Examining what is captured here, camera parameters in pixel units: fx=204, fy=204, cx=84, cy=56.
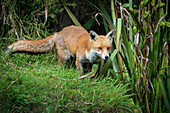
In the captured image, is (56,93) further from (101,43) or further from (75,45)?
(75,45)

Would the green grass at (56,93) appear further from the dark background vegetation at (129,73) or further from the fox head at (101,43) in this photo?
the fox head at (101,43)

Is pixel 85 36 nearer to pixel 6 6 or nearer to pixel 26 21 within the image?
pixel 26 21

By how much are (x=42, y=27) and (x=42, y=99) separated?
2.80m

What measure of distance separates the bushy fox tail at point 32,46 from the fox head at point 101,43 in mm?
1028

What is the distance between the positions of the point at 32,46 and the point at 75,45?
95 cm

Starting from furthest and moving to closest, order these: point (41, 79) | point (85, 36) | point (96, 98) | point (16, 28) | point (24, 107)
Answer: point (16, 28), point (85, 36), point (41, 79), point (96, 98), point (24, 107)

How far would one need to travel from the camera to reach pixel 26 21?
5074 millimetres

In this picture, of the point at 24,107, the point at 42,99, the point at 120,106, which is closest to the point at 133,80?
the point at 120,106

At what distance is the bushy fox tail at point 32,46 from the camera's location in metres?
3.99

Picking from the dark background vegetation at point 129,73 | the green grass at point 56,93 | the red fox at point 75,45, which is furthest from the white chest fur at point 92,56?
the green grass at point 56,93

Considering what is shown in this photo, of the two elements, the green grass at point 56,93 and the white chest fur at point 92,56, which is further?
the white chest fur at point 92,56

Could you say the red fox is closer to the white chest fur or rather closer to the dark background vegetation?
the white chest fur

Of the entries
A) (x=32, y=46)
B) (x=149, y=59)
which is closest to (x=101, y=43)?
(x=149, y=59)

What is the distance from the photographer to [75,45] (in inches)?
181
